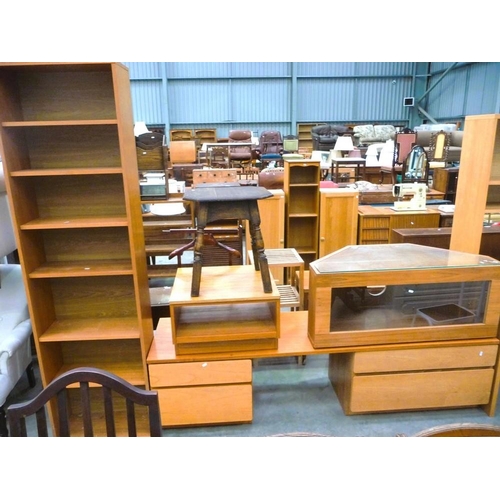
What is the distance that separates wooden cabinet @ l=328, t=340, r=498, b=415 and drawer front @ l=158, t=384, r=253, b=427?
0.67 m

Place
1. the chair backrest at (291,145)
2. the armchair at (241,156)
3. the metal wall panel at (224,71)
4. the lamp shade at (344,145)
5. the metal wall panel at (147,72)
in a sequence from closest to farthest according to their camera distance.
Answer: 1. the lamp shade at (344,145)
2. the armchair at (241,156)
3. the chair backrest at (291,145)
4. the metal wall panel at (147,72)
5. the metal wall panel at (224,71)

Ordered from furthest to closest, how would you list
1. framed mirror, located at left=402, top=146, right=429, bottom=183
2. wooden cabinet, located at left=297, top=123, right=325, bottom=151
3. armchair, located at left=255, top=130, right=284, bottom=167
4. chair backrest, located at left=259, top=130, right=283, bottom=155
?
wooden cabinet, located at left=297, top=123, right=325, bottom=151, chair backrest, located at left=259, top=130, right=283, bottom=155, armchair, located at left=255, top=130, right=284, bottom=167, framed mirror, located at left=402, top=146, right=429, bottom=183

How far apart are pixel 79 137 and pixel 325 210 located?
2.56 m

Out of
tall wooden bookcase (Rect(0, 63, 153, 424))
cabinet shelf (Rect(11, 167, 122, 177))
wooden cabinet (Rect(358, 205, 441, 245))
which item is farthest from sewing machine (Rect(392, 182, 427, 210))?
cabinet shelf (Rect(11, 167, 122, 177))

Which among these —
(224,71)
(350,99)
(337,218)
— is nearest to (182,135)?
(224,71)

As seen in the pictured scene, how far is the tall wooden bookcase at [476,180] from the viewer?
96.8 inches

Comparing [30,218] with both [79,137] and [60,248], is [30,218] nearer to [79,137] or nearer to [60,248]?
[60,248]

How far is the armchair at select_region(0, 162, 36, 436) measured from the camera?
2.38m

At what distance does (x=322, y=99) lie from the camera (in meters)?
Answer: 11.9

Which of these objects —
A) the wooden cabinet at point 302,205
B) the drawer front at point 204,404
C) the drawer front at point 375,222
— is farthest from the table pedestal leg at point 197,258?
the drawer front at point 375,222

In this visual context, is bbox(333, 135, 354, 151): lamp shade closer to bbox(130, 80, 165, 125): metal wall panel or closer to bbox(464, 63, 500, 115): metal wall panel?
bbox(464, 63, 500, 115): metal wall panel

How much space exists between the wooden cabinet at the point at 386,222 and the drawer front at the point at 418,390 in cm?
184

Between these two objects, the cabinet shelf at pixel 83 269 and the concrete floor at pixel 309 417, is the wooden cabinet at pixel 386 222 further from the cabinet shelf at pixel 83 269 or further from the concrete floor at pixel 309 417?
the cabinet shelf at pixel 83 269

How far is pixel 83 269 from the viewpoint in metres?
2.20
